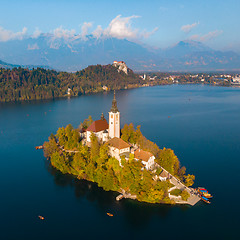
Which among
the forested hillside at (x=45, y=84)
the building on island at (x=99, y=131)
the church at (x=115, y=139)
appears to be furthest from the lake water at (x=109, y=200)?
the forested hillside at (x=45, y=84)

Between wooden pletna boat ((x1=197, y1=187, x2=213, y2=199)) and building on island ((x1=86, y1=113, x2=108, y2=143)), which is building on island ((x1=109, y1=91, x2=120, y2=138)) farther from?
wooden pletna boat ((x1=197, y1=187, x2=213, y2=199))

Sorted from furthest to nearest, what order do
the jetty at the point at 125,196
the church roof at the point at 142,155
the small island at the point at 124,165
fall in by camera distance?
the church roof at the point at 142,155 < the jetty at the point at 125,196 < the small island at the point at 124,165

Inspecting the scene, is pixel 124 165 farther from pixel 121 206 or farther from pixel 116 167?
pixel 121 206

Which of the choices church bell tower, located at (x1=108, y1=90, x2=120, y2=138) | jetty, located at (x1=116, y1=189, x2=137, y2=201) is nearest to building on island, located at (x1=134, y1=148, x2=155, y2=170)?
jetty, located at (x1=116, y1=189, x2=137, y2=201)

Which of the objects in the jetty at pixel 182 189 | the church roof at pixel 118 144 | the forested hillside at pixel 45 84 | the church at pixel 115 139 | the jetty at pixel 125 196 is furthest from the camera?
the forested hillside at pixel 45 84

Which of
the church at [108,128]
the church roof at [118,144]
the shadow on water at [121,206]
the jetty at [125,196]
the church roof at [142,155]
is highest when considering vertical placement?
the church at [108,128]

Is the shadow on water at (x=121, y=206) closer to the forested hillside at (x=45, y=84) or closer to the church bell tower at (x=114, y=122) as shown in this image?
the church bell tower at (x=114, y=122)

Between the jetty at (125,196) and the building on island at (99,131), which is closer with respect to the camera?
the jetty at (125,196)

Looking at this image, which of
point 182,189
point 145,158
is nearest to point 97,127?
point 145,158

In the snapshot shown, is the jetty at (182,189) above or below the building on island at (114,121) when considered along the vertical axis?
below
